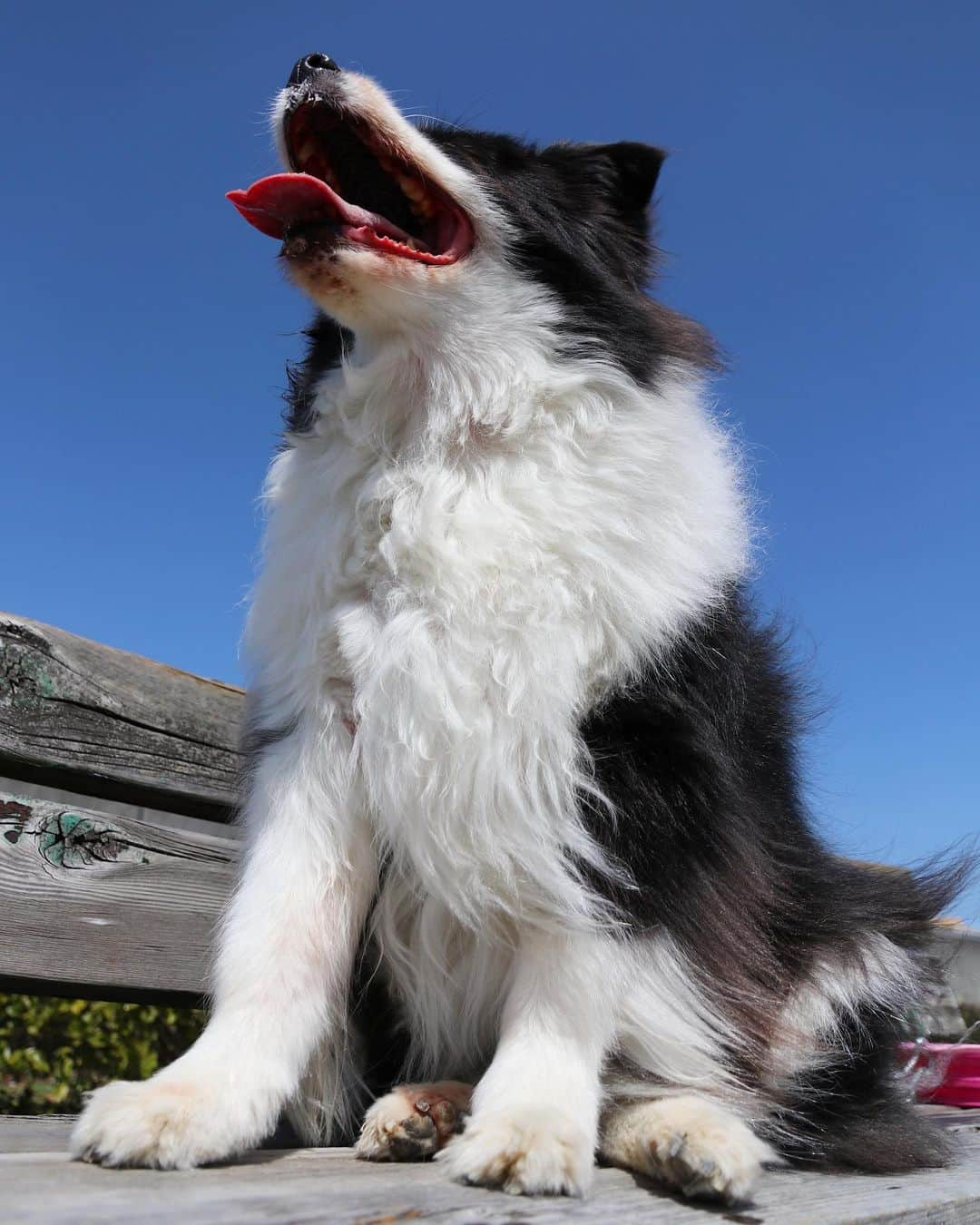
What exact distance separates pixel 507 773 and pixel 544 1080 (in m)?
0.49

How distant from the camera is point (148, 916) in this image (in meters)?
2.32

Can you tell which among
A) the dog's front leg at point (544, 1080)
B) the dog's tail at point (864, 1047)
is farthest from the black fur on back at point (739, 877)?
the dog's front leg at point (544, 1080)

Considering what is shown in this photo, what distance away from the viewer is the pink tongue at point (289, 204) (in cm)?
221

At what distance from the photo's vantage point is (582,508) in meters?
2.05

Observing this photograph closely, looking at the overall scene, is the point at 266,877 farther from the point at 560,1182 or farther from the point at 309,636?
the point at 560,1182

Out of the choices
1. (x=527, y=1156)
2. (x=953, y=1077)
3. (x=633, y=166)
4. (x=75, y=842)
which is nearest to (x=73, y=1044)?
(x=75, y=842)

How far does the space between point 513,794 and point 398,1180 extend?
642 mm

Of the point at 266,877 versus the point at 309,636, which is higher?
the point at 309,636

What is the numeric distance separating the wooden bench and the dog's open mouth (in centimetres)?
103

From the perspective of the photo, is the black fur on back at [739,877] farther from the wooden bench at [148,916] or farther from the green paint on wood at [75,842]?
the green paint on wood at [75,842]

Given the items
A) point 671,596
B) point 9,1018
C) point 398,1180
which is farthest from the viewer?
point 9,1018

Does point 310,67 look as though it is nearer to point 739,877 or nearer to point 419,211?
point 419,211

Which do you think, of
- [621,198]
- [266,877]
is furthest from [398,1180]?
[621,198]

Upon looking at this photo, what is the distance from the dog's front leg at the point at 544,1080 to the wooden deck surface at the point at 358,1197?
0.15 ft
